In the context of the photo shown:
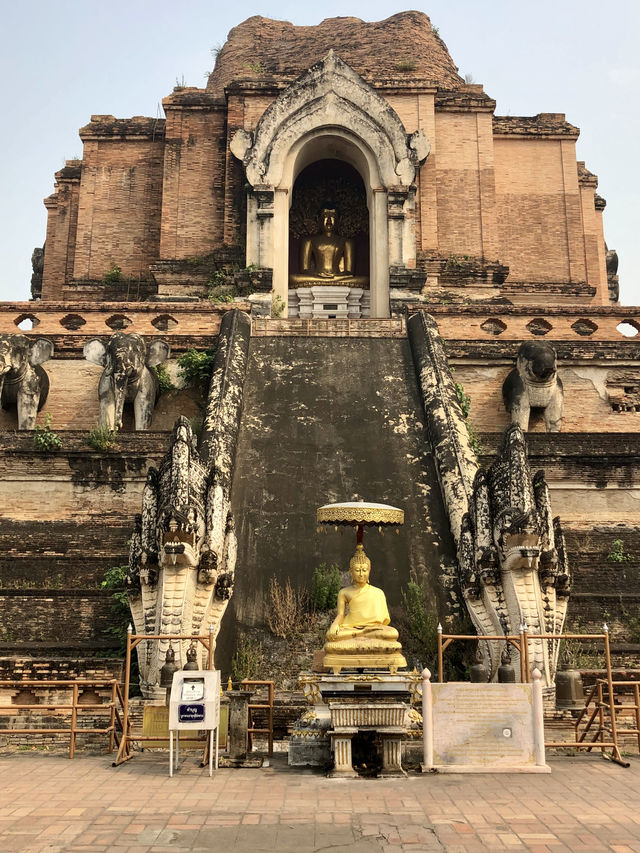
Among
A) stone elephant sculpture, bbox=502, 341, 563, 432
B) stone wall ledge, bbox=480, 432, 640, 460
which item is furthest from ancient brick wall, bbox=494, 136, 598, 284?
stone wall ledge, bbox=480, 432, 640, 460

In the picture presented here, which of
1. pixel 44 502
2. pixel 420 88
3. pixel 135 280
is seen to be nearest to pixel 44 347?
pixel 44 502

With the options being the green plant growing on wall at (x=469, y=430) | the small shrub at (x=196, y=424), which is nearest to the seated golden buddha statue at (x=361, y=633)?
the green plant growing on wall at (x=469, y=430)

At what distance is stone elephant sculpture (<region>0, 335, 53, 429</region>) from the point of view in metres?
15.8

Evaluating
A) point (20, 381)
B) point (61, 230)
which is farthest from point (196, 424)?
point (61, 230)

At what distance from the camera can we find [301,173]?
83.8 feet

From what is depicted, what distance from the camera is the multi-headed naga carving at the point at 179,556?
9875 mm

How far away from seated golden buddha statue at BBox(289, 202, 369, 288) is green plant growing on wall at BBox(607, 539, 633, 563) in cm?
1340

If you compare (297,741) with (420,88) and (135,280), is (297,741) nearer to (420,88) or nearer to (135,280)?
(135,280)

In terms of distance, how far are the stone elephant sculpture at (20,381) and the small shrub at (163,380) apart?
1969mm

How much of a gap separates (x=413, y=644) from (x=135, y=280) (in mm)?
15725

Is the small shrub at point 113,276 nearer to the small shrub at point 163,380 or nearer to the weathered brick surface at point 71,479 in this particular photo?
the small shrub at point 163,380

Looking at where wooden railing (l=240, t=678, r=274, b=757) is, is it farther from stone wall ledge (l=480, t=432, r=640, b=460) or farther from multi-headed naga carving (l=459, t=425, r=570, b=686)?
stone wall ledge (l=480, t=432, r=640, b=460)

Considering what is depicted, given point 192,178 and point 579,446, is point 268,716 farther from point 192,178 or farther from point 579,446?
point 192,178

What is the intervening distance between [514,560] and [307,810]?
4440 mm
